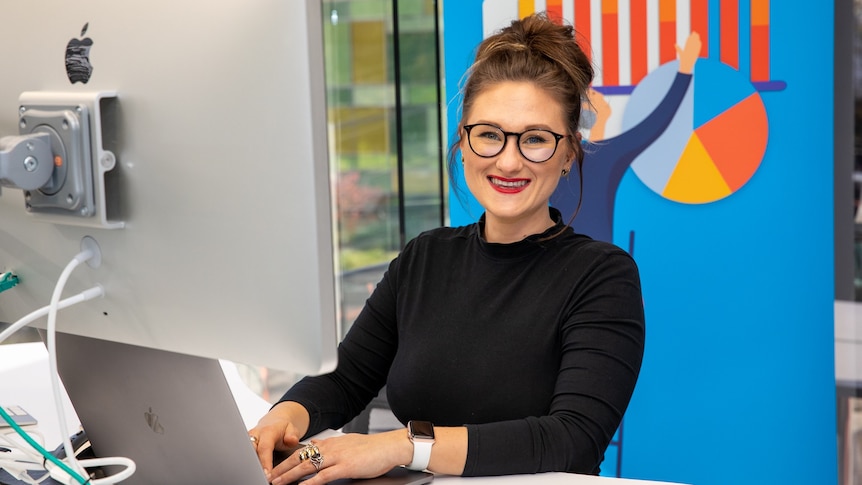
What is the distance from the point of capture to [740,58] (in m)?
2.31

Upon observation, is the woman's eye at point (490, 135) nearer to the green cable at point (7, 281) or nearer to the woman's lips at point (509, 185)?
the woman's lips at point (509, 185)

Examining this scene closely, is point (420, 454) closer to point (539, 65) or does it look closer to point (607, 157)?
point (539, 65)

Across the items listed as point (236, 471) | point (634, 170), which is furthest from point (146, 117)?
point (634, 170)

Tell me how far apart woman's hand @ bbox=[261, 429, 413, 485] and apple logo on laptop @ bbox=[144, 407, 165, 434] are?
18 centimetres

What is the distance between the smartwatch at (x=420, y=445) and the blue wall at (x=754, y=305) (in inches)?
47.7

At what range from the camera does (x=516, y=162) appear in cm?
160

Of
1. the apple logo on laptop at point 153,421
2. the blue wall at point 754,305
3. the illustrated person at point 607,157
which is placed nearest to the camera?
the apple logo on laptop at point 153,421

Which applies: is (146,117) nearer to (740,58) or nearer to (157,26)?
(157,26)

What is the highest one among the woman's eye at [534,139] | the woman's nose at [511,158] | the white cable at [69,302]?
the woman's eye at [534,139]

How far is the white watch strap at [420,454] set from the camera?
4.00ft

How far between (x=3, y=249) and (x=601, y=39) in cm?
177

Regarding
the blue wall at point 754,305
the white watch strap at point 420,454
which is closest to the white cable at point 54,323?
the white watch strap at point 420,454

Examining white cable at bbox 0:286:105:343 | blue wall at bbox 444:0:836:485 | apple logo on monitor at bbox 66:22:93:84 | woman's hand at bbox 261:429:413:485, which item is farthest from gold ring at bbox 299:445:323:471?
blue wall at bbox 444:0:836:485

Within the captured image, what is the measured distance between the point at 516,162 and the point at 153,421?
775 mm
